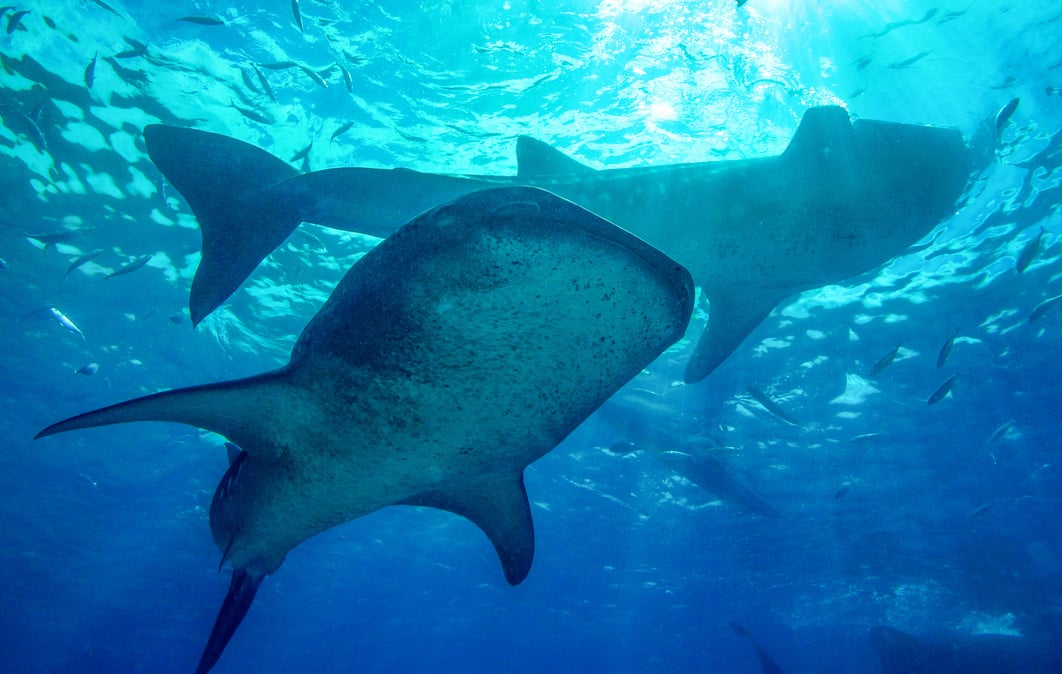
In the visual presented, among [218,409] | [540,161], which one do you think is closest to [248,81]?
[540,161]

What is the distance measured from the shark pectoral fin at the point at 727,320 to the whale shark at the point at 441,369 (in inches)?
142

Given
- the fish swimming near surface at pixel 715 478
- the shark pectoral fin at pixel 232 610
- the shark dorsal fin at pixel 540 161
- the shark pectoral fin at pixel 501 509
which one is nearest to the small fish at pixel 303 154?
the shark dorsal fin at pixel 540 161

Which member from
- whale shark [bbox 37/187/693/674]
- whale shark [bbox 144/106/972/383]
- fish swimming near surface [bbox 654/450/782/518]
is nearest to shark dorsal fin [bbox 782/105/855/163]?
whale shark [bbox 144/106/972/383]

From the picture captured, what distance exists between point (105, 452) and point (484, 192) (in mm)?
29015

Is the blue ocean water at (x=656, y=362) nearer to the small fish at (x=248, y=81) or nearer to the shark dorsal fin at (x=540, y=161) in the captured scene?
the small fish at (x=248, y=81)

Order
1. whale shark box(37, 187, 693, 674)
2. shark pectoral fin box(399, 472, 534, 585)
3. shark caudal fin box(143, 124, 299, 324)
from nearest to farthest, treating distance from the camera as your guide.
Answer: whale shark box(37, 187, 693, 674) → shark pectoral fin box(399, 472, 534, 585) → shark caudal fin box(143, 124, 299, 324)

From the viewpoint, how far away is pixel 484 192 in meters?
1.78

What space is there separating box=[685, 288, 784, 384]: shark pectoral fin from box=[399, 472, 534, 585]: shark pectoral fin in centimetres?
338

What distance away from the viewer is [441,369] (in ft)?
7.70

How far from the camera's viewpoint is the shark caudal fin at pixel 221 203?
433cm

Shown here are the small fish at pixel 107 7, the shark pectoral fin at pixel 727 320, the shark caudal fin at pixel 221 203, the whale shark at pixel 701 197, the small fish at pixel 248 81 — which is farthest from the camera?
the small fish at pixel 248 81

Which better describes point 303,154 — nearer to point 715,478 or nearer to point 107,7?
point 107,7

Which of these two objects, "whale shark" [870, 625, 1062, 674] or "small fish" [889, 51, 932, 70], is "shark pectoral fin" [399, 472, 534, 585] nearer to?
"small fish" [889, 51, 932, 70]

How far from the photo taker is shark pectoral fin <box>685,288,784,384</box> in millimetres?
6098
